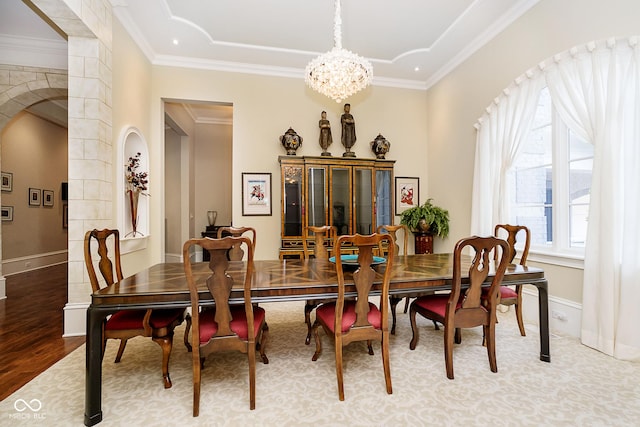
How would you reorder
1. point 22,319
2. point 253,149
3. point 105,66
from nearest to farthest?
point 105,66 → point 22,319 → point 253,149

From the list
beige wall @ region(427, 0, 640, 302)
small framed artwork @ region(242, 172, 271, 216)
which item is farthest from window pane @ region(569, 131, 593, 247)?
small framed artwork @ region(242, 172, 271, 216)

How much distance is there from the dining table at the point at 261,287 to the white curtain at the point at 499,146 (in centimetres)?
136

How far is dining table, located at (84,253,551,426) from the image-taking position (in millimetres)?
1652

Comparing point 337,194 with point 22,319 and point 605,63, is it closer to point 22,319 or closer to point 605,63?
point 605,63

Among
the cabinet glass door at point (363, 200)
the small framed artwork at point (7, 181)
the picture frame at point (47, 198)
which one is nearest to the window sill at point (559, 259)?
the cabinet glass door at point (363, 200)

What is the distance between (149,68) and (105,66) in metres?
1.42

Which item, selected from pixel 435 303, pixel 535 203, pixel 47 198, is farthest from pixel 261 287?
pixel 47 198

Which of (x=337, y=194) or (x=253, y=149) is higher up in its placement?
(x=253, y=149)

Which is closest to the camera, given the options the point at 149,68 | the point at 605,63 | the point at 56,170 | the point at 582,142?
the point at 605,63

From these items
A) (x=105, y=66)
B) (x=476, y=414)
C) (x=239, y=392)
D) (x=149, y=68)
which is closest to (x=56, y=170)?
(x=149, y=68)

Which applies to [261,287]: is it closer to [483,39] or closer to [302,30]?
[302,30]

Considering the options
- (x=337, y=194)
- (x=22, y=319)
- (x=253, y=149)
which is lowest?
(x=22, y=319)

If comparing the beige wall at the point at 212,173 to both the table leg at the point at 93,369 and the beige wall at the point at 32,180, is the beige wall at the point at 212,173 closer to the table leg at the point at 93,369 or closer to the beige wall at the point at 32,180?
the beige wall at the point at 32,180

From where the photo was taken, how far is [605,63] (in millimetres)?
2500
